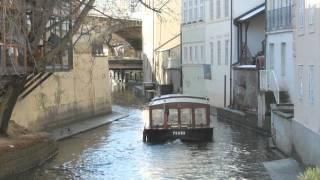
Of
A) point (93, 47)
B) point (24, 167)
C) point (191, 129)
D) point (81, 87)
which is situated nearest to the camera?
point (24, 167)

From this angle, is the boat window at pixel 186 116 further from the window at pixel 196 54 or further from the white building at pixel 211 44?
the window at pixel 196 54

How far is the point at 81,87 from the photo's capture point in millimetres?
45875

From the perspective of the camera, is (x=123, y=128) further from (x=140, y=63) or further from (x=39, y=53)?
(x=140, y=63)

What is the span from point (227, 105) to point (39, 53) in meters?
24.7

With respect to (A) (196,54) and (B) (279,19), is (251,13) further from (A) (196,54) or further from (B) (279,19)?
(A) (196,54)

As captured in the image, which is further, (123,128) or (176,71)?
(176,71)

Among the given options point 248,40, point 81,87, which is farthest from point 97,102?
point 248,40

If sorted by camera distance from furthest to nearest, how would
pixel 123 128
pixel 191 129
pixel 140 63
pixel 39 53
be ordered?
pixel 140 63 → pixel 123 128 → pixel 191 129 → pixel 39 53

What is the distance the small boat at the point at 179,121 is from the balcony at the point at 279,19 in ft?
19.9

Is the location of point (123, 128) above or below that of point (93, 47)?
below

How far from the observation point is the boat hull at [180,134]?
3306 centimetres

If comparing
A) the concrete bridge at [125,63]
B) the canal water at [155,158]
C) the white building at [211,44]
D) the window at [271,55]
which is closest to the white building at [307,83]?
the canal water at [155,158]

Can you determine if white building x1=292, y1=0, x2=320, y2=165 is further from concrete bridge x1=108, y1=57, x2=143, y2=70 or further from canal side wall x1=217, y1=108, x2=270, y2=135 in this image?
concrete bridge x1=108, y1=57, x2=143, y2=70

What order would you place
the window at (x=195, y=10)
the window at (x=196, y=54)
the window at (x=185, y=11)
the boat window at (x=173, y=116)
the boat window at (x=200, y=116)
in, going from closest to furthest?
the boat window at (x=173, y=116) → the boat window at (x=200, y=116) → the window at (x=196, y=54) → the window at (x=195, y=10) → the window at (x=185, y=11)
